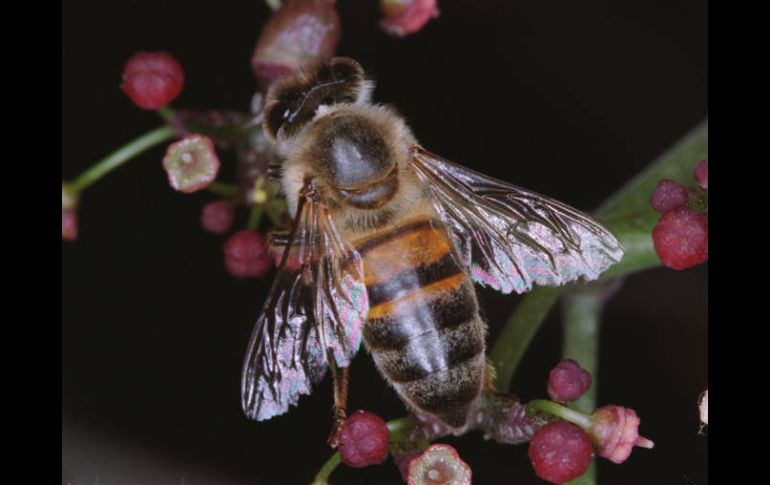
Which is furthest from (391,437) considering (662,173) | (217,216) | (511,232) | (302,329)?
(662,173)

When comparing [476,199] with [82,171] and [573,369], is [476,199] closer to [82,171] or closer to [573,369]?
[573,369]

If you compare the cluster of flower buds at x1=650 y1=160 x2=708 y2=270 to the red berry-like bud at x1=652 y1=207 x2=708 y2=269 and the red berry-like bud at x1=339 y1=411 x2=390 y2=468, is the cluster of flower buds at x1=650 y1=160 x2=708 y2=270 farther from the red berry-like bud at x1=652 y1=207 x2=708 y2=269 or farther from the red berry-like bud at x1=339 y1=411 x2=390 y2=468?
the red berry-like bud at x1=339 y1=411 x2=390 y2=468

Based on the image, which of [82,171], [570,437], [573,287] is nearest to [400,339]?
[570,437]

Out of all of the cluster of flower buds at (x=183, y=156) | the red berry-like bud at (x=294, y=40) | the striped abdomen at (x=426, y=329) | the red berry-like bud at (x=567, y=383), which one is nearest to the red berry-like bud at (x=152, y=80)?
the cluster of flower buds at (x=183, y=156)

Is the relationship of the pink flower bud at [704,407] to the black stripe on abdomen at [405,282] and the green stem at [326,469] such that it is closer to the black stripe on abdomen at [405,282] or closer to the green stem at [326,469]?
the black stripe on abdomen at [405,282]

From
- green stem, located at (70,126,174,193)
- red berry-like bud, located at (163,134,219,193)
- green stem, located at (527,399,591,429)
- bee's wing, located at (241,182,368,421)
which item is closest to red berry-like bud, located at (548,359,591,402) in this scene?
green stem, located at (527,399,591,429)

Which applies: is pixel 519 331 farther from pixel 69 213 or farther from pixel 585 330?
pixel 69 213
